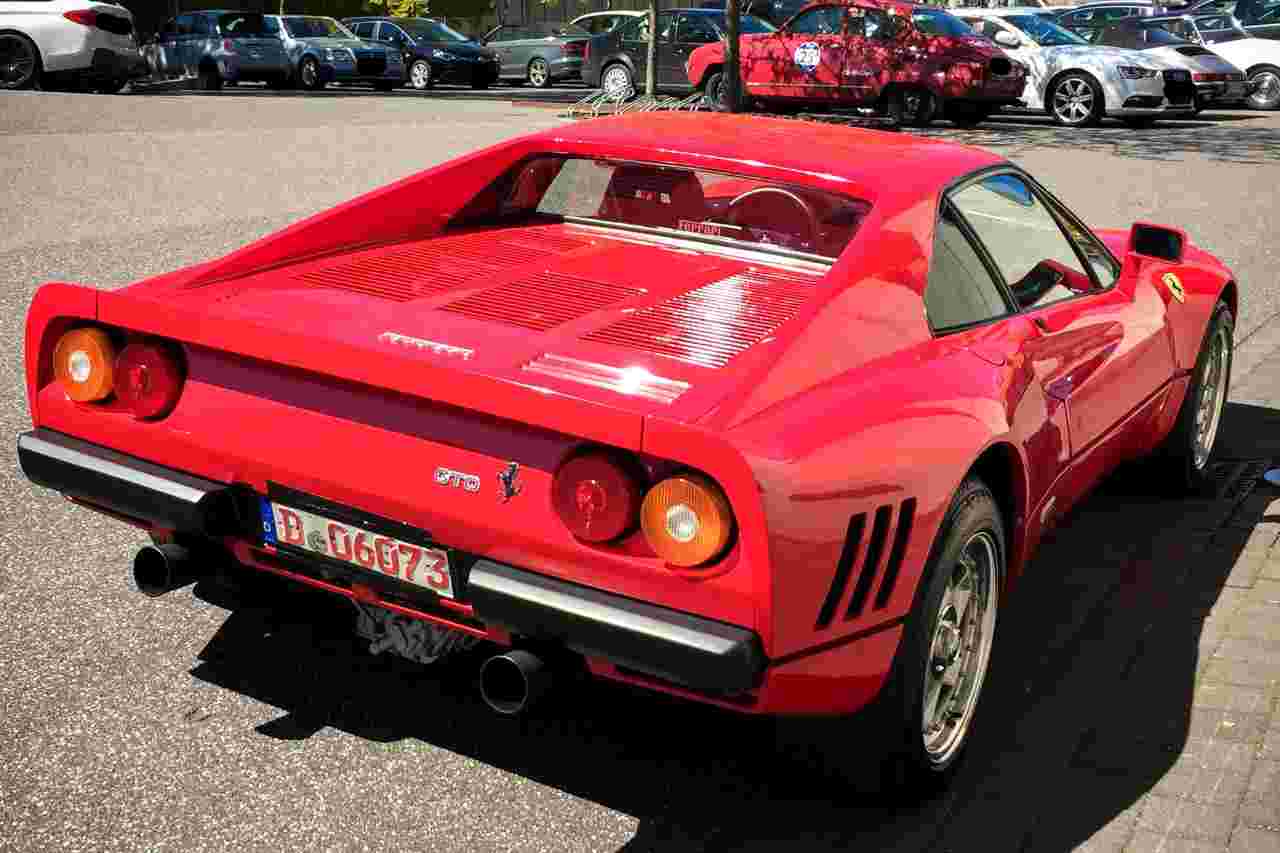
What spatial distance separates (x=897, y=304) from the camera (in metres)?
3.38

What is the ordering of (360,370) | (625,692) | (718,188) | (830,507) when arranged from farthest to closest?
(718,188) → (625,692) → (360,370) → (830,507)

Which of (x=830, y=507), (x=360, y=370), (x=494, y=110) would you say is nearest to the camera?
(x=830, y=507)

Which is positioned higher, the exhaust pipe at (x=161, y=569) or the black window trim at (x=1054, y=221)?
the black window trim at (x=1054, y=221)

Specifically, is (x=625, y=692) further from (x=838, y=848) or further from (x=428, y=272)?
(x=428, y=272)

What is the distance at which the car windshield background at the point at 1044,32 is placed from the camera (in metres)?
21.4

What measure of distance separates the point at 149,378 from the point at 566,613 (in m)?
1.13

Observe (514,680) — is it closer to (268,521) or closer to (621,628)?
(621,628)

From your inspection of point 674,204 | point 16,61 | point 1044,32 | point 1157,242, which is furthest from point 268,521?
point 1044,32

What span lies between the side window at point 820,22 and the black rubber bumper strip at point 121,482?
17.6m

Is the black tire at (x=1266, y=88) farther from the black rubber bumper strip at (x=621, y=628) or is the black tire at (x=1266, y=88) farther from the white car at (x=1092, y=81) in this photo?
the black rubber bumper strip at (x=621, y=628)

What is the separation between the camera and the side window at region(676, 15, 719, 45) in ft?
78.4

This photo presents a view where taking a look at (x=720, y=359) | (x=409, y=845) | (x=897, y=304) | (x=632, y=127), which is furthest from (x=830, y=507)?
(x=632, y=127)

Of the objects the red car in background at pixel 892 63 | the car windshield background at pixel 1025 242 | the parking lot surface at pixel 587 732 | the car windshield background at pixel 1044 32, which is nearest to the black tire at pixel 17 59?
the red car in background at pixel 892 63

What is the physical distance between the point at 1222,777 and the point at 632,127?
2.25 metres
